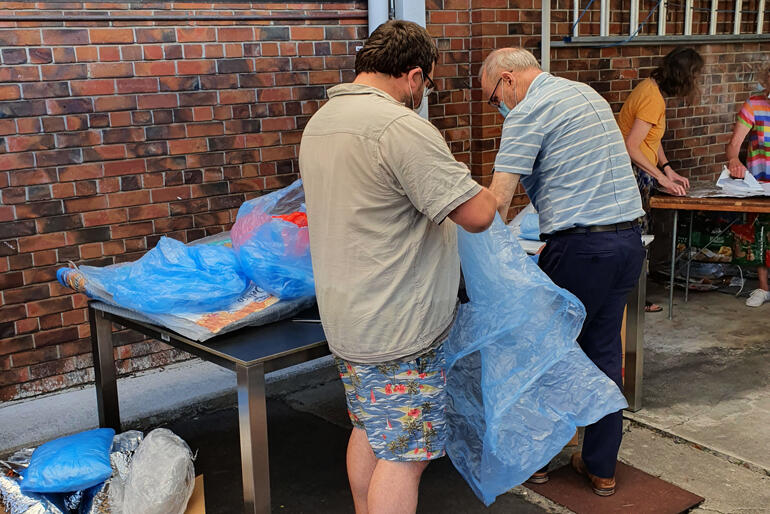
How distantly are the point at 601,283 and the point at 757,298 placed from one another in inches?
141

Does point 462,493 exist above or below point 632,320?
below

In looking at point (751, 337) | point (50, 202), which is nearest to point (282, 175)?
point (50, 202)

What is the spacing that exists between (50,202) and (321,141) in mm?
2370

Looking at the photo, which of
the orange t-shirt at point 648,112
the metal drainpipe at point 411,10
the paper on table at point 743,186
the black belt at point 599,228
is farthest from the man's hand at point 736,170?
the black belt at point 599,228

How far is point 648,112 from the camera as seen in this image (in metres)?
5.52

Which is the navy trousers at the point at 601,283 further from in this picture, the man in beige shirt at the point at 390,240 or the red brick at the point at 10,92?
the red brick at the point at 10,92

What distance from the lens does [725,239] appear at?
625 cm

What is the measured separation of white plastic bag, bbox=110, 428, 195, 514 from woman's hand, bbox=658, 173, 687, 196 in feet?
12.8

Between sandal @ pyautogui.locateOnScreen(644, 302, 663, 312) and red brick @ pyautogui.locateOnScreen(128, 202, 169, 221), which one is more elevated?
red brick @ pyautogui.locateOnScreen(128, 202, 169, 221)

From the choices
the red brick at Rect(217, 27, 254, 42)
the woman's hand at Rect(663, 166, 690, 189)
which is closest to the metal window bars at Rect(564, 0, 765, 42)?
the woman's hand at Rect(663, 166, 690, 189)

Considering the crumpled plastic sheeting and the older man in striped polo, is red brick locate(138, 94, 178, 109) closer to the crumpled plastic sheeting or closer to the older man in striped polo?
the older man in striped polo

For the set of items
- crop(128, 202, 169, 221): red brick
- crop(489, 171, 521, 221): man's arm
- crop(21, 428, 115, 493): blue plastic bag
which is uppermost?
crop(489, 171, 521, 221): man's arm

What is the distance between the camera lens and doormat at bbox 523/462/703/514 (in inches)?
130

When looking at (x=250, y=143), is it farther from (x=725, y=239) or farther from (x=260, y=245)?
(x=725, y=239)
